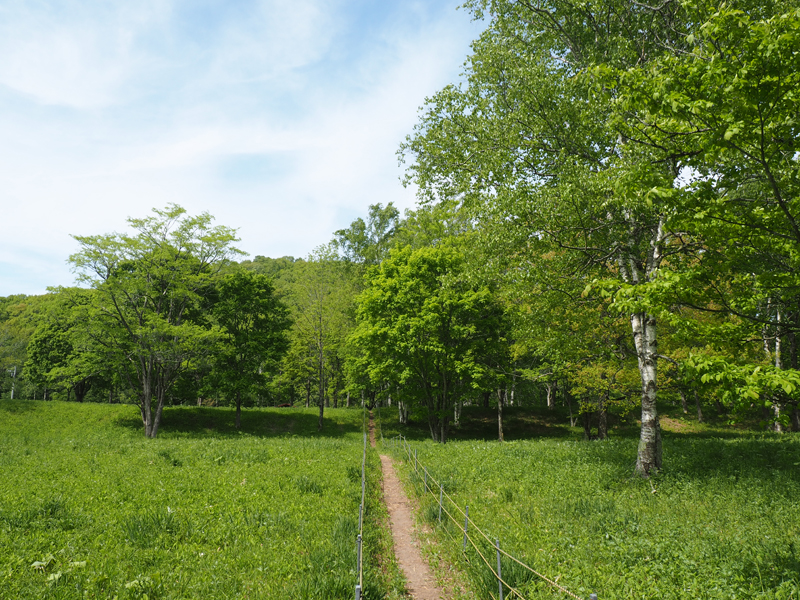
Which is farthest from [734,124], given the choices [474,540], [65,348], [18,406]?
[65,348]

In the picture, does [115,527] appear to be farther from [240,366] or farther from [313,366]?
[313,366]

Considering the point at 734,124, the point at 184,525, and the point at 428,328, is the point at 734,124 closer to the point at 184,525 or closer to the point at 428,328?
the point at 184,525

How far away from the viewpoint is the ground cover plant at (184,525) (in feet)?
22.3

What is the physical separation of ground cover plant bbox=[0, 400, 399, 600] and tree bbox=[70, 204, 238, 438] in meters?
12.6

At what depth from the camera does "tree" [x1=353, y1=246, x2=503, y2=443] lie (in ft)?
92.9

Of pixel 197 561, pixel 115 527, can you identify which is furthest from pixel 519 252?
pixel 115 527

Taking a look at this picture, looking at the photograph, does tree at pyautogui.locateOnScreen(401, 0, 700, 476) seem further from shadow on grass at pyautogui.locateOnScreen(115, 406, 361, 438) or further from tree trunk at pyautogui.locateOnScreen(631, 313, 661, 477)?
shadow on grass at pyautogui.locateOnScreen(115, 406, 361, 438)

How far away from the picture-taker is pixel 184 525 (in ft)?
29.9

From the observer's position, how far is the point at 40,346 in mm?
45906

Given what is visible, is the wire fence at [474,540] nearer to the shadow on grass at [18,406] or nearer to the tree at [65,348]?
the tree at [65,348]

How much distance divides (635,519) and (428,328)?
1968 centimetres

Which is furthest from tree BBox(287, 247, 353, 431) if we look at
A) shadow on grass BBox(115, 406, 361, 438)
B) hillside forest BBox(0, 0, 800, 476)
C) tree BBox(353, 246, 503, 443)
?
tree BBox(353, 246, 503, 443)

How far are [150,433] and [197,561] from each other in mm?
28356

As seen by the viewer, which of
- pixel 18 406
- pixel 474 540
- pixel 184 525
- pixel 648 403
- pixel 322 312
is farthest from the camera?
pixel 322 312
